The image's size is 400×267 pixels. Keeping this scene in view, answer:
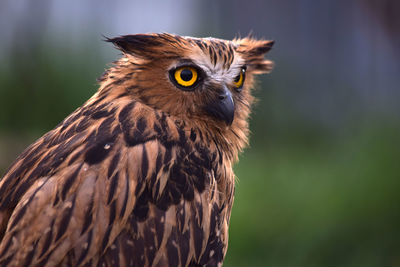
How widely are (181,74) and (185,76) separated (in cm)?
2

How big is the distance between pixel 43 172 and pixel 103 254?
0.38m

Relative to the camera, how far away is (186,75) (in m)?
2.32

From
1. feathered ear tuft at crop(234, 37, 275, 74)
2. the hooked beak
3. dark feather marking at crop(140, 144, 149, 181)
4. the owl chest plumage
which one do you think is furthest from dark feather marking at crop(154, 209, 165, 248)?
feathered ear tuft at crop(234, 37, 275, 74)

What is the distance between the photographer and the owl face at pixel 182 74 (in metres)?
2.27

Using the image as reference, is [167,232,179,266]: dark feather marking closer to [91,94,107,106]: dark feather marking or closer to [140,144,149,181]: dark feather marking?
[140,144,149,181]: dark feather marking

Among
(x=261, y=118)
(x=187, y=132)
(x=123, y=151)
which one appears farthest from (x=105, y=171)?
(x=261, y=118)

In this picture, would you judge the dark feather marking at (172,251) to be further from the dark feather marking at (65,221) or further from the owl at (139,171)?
the dark feather marking at (65,221)

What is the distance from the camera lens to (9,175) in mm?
2049

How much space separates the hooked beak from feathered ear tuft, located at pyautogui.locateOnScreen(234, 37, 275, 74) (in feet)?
1.33

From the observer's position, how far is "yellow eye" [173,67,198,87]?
230 cm

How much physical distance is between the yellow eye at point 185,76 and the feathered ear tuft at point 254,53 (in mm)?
436

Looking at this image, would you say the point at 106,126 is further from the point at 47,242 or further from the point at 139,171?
the point at 47,242

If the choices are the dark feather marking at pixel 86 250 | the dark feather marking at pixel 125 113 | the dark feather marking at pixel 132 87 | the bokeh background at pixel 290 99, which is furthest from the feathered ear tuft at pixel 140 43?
the bokeh background at pixel 290 99

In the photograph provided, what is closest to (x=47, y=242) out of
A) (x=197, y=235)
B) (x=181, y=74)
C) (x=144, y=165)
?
(x=144, y=165)
